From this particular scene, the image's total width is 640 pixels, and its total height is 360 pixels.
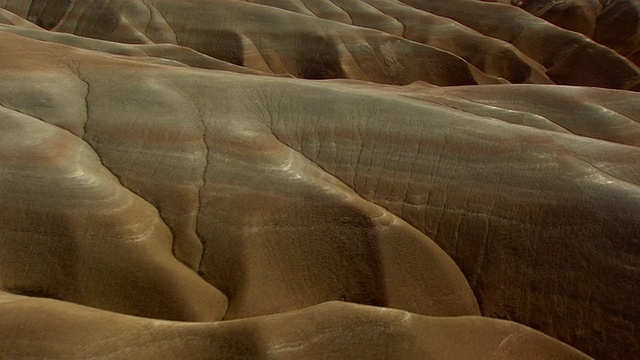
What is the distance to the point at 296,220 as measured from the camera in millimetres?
11164

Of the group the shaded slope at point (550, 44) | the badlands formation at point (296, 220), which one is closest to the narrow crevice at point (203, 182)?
the badlands formation at point (296, 220)

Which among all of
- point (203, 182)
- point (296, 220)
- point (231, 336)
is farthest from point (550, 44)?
point (231, 336)

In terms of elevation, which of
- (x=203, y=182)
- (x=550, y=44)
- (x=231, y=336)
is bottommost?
(x=550, y=44)

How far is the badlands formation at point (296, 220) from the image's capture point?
771 cm

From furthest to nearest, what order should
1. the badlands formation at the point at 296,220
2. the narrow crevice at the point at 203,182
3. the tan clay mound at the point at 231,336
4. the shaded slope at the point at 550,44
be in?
the shaded slope at the point at 550,44, the narrow crevice at the point at 203,182, the badlands formation at the point at 296,220, the tan clay mound at the point at 231,336

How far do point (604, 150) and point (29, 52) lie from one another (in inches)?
476

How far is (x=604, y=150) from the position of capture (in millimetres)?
12578

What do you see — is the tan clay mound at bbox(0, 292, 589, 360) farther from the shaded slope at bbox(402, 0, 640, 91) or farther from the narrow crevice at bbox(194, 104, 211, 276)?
the shaded slope at bbox(402, 0, 640, 91)

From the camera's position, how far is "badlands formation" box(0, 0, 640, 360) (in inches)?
304

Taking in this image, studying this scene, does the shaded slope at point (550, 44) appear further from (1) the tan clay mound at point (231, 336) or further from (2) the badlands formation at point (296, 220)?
(1) the tan clay mound at point (231, 336)

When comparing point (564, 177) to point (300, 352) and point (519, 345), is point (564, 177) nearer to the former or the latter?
point (519, 345)

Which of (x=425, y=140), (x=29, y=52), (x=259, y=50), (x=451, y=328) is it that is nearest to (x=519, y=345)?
(x=451, y=328)

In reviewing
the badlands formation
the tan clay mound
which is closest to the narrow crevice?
the badlands formation

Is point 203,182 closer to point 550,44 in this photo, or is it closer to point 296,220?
point 296,220
